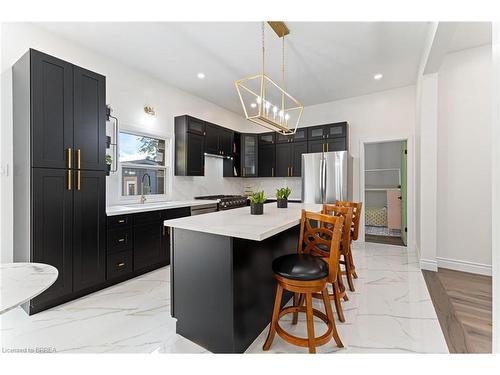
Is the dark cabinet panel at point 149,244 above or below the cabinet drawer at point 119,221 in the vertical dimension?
below

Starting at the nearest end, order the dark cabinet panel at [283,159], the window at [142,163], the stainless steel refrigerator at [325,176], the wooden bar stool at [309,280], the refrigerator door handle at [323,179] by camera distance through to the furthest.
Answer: the wooden bar stool at [309,280], the window at [142,163], the stainless steel refrigerator at [325,176], the refrigerator door handle at [323,179], the dark cabinet panel at [283,159]

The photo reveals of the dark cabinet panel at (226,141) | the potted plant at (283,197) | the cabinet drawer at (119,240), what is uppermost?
the dark cabinet panel at (226,141)

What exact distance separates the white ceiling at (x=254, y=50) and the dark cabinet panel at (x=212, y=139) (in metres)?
0.79

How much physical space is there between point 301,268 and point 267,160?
424 centimetres

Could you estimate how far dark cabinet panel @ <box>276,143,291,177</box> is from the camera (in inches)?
212

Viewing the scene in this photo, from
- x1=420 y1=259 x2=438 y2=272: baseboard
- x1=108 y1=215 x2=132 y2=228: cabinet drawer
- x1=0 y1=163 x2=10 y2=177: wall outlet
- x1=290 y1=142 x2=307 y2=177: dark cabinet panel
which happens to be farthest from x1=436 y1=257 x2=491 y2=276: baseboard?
x1=0 y1=163 x2=10 y2=177: wall outlet

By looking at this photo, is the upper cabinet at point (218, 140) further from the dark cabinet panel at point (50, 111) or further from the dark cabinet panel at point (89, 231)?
the dark cabinet panel at point (50, 111)

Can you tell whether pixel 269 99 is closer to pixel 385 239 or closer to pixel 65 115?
pixel 65 115

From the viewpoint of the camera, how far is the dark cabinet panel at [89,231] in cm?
251

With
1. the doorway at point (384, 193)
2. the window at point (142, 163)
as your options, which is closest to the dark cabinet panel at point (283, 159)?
the doorway at point (384, 193)
